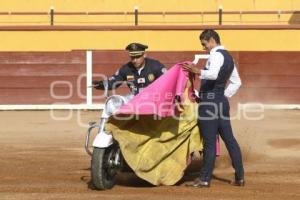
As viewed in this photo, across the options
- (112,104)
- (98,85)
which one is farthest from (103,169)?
(98,85)

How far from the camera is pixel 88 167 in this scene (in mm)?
5891

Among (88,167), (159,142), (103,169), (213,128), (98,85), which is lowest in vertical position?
(88,167)

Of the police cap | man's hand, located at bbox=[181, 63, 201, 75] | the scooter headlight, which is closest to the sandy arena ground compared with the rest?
the scooter headlight

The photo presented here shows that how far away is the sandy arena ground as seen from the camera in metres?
4.69

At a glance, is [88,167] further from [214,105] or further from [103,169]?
[214,105]

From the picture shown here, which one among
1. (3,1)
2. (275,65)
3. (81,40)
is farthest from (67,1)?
(275,65)

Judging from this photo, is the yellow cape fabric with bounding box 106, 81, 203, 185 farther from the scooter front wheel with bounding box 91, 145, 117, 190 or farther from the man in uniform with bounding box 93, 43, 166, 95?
the man in uniform with bounding box 93, 43, 166, 95

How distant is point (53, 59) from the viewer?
484 inches

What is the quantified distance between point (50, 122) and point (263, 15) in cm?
731

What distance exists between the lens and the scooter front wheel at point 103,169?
15.4ft

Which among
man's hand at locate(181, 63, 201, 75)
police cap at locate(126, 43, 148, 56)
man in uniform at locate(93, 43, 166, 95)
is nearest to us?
man's hand at locate(181, 63, 201, 75)

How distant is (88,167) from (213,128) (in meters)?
1.39

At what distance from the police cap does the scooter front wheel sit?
2.15 ft

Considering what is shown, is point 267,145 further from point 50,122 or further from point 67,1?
point 67,1
